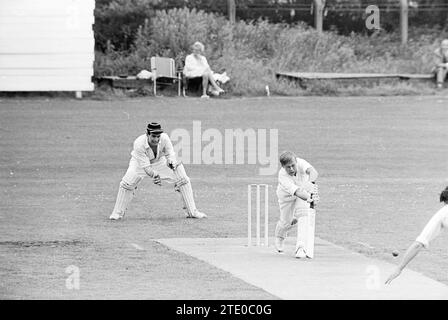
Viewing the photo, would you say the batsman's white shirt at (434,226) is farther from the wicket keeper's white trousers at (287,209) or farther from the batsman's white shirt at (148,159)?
the batsman's white shirt at (148,159)

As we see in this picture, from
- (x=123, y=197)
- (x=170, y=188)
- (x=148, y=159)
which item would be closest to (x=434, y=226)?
(x=148, y=159)

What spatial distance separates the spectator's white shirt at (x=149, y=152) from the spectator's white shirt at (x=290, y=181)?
165 inches

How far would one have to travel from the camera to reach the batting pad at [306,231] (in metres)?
17.2

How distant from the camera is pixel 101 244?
748 inches

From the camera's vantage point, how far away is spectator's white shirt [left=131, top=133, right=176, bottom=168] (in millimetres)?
21359

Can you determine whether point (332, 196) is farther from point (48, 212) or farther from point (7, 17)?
point (7, 17)

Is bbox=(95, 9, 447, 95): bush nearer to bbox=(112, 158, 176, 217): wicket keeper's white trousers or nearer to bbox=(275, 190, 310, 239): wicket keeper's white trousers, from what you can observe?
bbox=(112, 158, 176, 217): wicket keeper's white trousers

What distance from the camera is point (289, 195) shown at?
1748 centimetres

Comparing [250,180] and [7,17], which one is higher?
[7,17]

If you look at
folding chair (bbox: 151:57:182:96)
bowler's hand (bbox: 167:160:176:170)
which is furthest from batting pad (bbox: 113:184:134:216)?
folding chair (bbox: 151:57:182:96)

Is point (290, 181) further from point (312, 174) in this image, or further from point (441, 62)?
point (441, 62)
